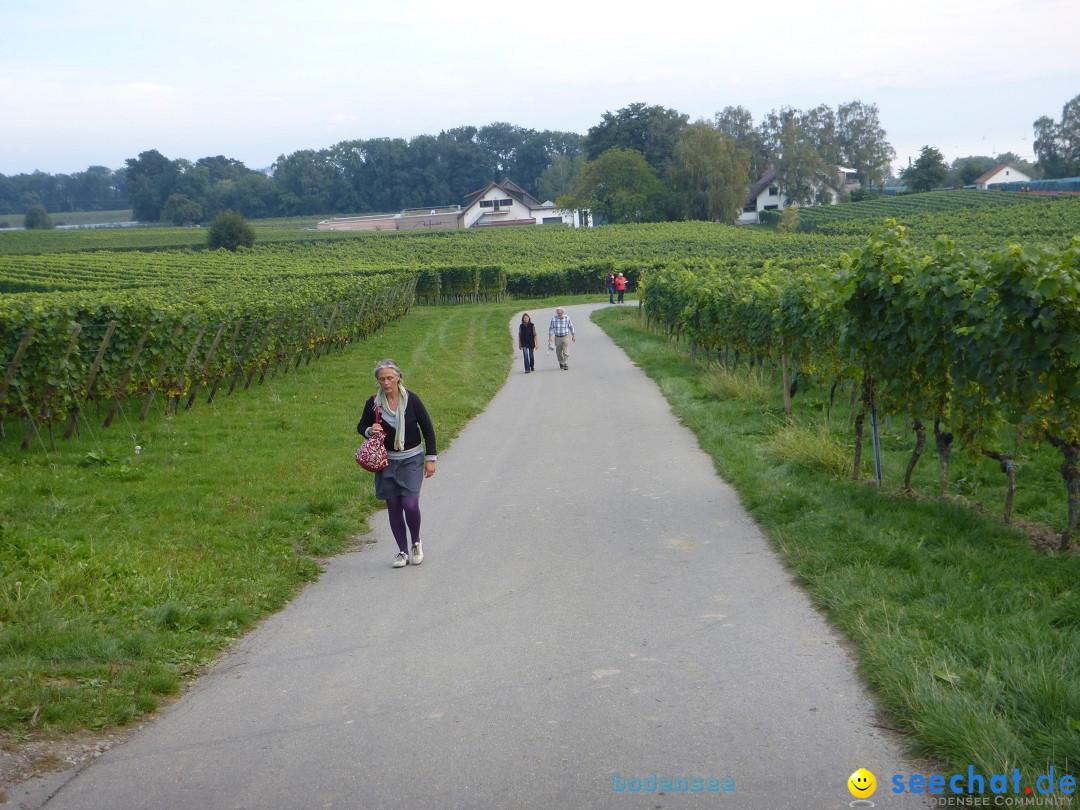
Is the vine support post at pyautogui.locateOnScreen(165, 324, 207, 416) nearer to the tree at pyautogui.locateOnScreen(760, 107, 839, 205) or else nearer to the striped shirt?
the striped shirt

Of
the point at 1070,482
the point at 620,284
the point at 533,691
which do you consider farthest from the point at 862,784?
the point at 620,284

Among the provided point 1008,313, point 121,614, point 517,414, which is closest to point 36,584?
point 121,614

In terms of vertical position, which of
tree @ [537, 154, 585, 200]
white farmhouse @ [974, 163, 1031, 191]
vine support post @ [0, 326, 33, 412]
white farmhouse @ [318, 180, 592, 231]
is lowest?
vine support post @ [0, 326, 33, 412]

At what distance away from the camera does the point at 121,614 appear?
699 cm

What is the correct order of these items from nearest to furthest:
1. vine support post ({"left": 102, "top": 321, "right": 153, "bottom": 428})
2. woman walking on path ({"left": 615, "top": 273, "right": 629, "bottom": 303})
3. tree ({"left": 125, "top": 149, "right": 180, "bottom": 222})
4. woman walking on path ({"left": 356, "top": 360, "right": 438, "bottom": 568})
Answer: woman walking on path ({"left": 356, "top": 360, "right": 438, "bottom": 568}), vine support post ({"left": 102, "top": 321, "right": 153, "bottom": 428}), woman walking on path ({"left": 615, "top": 273, "right": 629, "bottom": 303}), tree ({"left": 125, "top": 149, "right": 180, "bottom": 222})

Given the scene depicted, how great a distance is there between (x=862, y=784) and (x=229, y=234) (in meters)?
91.2

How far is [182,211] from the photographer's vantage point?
143125 mm

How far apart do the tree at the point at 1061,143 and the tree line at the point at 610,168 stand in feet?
0.56

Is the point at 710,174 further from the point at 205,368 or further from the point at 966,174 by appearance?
the point at 205,368

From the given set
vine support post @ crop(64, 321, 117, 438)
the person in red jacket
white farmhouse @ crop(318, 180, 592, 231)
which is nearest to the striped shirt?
vine support post @ crop(64, 321, 117, 438)

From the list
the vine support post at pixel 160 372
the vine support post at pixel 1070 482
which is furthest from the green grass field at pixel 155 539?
the vine support post at pixel 1070 482

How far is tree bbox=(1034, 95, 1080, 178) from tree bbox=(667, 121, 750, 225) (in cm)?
4919

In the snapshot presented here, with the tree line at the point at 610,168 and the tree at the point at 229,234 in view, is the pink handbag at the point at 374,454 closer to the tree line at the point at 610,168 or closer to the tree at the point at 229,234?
the tree at the point at 229,234

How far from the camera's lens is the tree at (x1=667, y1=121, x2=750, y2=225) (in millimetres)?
107500
